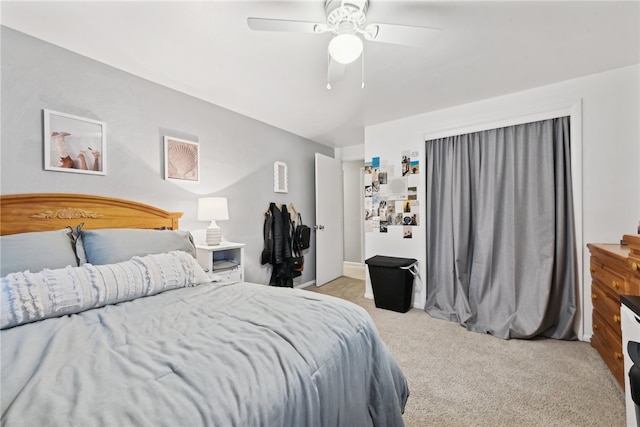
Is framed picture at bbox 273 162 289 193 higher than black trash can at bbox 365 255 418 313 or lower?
higher

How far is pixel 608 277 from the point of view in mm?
1859

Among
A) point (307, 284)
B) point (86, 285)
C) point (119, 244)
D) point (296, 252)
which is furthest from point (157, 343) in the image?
point (307, 284)

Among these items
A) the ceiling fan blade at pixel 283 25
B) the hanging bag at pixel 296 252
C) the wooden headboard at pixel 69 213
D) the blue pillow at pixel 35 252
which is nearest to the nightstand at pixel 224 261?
the wooden headboard at pixel 69 213

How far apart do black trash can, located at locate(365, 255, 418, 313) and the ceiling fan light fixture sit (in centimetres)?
222

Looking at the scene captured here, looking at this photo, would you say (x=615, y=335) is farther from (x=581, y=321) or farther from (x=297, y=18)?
(x=297, y=18)

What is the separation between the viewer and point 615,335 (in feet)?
5.64

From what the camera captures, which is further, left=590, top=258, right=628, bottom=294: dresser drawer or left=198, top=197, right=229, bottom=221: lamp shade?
left=198, top=197, right=229, bottom=221: lamp shade

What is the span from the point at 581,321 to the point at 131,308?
3.40 metres

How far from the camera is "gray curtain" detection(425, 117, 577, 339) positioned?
93.8 inches

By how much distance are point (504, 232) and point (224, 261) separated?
2.81m

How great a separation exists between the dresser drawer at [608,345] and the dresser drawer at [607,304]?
0.04 m

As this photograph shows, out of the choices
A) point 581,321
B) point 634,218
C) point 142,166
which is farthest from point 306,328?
point 634,218

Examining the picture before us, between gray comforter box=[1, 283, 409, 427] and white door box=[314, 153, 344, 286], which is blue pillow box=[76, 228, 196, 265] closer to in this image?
gray comforter box=[1, 283, 409, 427]

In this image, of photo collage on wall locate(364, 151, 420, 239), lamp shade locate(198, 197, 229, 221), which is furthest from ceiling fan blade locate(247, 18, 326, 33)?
photo collage on wall locate(364, 151, 420, 239)
